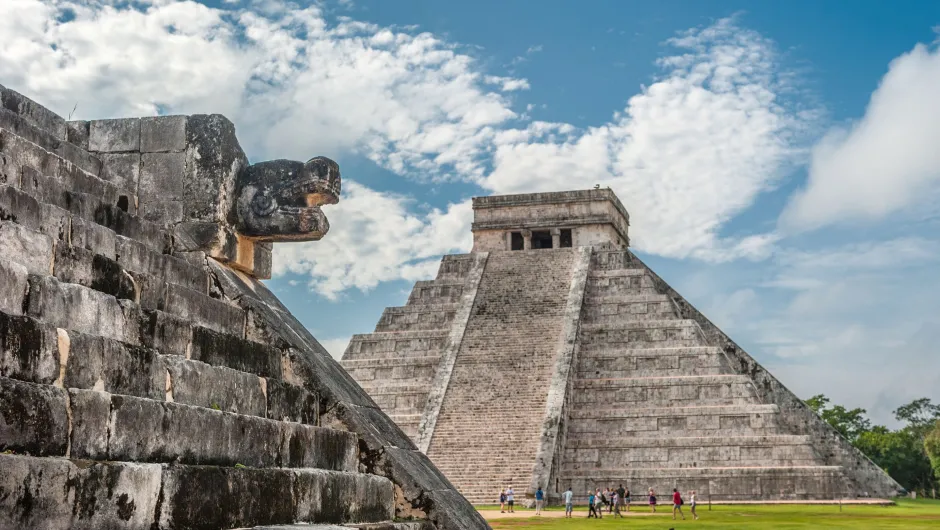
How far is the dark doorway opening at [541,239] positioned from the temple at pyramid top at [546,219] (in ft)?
0.67

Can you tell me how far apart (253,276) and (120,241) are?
1684 mm

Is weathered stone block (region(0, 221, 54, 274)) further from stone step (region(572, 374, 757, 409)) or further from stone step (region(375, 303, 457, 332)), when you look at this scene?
stone step (region(375, 303, 457, 332))

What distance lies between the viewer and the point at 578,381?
2733 centimetres

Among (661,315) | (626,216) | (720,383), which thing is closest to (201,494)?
(720,383)

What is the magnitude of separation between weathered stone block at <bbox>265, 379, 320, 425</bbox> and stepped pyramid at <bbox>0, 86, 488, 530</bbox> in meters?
0.01

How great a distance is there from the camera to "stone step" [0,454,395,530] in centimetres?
304

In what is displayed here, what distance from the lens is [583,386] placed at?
27.2 metres

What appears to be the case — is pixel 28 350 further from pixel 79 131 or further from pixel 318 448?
pixel 79 131

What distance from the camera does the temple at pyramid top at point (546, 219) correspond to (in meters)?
Result: 32.7

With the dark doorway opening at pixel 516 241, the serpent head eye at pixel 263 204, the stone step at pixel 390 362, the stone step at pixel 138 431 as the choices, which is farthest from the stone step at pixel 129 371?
the dark doorway opening at pixel 516 241

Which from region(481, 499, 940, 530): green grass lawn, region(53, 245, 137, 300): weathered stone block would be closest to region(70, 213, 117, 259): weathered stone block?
region(53, 245, 137, 300): weathered stone block

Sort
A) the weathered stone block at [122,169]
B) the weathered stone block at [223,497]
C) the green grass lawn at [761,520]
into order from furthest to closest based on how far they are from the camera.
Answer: the green grass lawn at [761,520], the weathered stone block at [122,169], the weathered stone block at [223,497]

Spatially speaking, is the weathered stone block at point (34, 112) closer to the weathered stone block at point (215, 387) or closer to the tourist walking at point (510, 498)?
the weathered stone block at point (215, 387)

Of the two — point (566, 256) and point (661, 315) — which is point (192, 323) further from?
point (566, 256)
